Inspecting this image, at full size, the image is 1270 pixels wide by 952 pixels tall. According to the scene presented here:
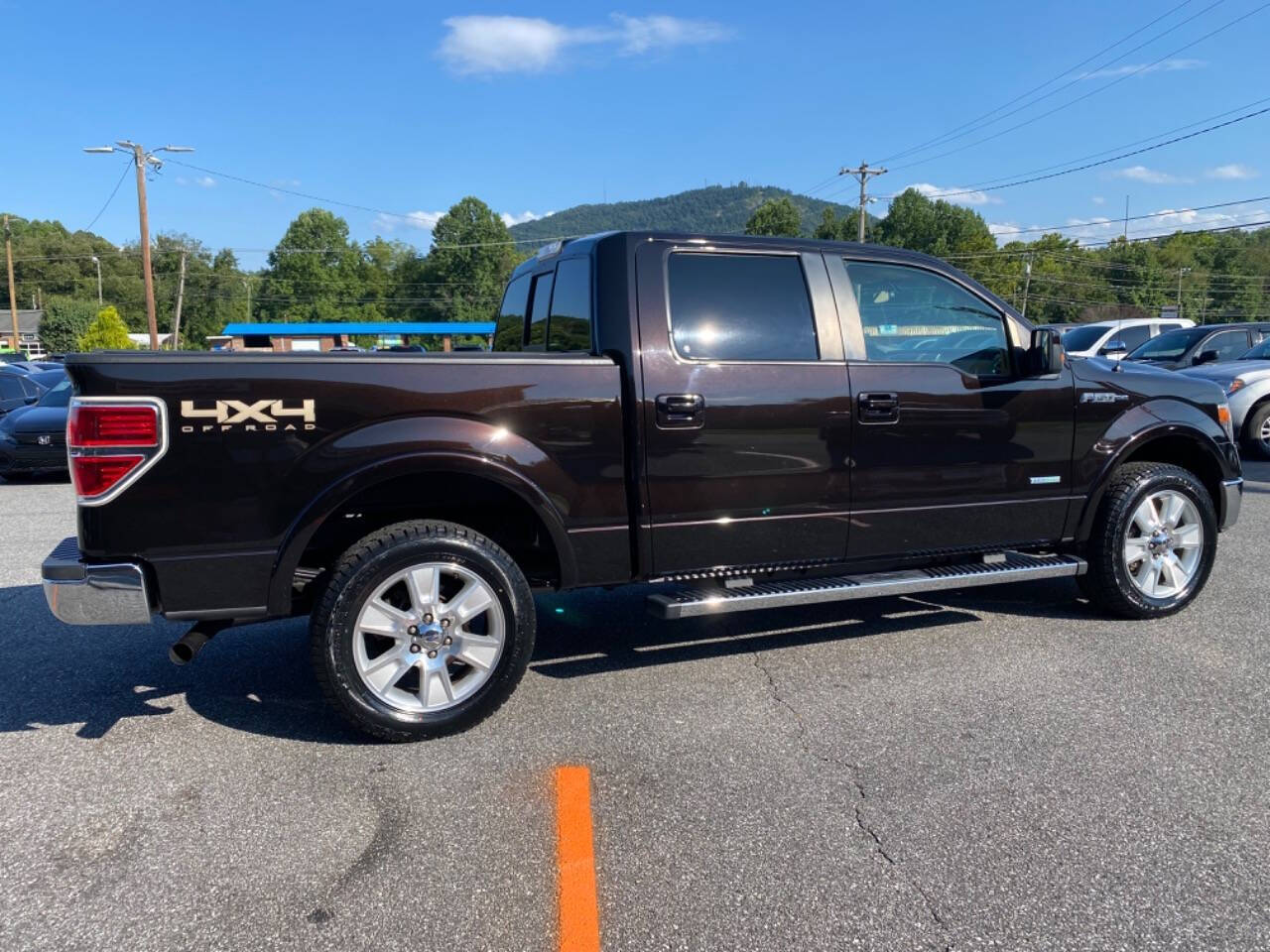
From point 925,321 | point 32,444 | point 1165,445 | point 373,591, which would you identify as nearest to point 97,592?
point 373,591

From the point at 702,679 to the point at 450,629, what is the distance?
1.26 metres

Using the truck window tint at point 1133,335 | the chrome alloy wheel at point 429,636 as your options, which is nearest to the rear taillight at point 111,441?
the chrome alloy wheel at point 429,636

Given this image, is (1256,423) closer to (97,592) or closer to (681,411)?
(681,411)

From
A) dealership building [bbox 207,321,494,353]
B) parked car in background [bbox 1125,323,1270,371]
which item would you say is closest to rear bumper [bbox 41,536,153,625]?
parked car in background [bbox 1125,323,1270,371]

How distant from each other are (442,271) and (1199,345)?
106 m

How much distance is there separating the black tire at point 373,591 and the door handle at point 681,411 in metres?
0.89

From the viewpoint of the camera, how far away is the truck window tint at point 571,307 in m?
4.01

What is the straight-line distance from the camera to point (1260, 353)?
12055 millimetres

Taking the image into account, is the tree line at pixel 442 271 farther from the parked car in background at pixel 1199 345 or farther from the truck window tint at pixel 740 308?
the truck window tint at pixel 740 308

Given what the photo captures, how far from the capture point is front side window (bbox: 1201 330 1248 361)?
41.2ft

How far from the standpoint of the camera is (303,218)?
115562 millimetres

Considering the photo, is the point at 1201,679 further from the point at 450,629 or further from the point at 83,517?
the point at 83,517

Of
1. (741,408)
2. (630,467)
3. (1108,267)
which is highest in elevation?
(1108,267)

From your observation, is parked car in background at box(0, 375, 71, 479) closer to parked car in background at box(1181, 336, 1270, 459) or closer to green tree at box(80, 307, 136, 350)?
parked car in background at box(1181, 336, 1270, 459)
